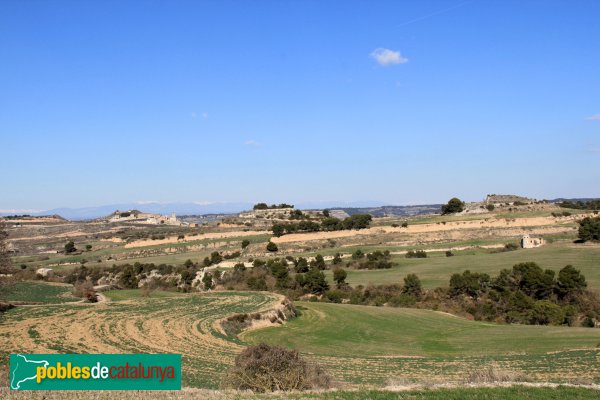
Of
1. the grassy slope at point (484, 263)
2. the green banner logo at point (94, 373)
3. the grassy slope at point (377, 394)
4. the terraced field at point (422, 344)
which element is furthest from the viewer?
the grassy slope at point (484, 263)

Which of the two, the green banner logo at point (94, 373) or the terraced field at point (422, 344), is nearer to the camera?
the green banner logo at point (94, 373)

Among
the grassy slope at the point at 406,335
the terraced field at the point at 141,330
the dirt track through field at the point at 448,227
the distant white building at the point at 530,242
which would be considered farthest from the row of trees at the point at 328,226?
the grassy slope at the point at 406,335

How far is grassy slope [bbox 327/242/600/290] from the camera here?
4778 cm

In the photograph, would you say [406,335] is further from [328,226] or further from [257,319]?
[328,226]

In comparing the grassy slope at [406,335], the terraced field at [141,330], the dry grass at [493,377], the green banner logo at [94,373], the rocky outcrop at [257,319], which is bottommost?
the grassy slope at [406,335]

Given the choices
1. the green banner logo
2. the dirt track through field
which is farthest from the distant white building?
the green banner logo

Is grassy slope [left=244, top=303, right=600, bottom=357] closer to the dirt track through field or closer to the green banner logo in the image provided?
the green banner logo

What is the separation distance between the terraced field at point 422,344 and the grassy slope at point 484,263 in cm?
1205

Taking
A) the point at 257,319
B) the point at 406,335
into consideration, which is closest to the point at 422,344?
the point at 406,335

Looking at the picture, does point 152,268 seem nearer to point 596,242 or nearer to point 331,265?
point 331,265

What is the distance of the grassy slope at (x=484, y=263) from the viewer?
47781mm

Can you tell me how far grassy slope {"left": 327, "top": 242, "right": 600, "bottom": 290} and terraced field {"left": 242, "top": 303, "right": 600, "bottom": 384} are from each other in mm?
12049

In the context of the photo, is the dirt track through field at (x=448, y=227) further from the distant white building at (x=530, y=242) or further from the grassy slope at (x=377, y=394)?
the grassy slope at (x=377, y=394)

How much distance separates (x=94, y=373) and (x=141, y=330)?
48.3 feet
